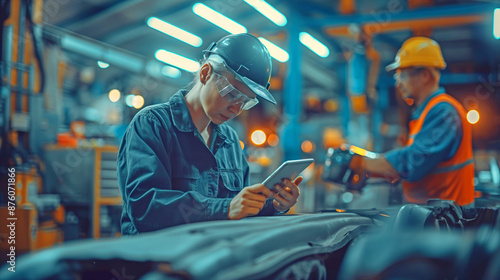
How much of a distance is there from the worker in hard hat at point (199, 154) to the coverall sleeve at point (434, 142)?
1023mm

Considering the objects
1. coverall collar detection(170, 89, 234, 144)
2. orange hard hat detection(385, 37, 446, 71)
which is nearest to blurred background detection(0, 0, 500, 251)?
orange hard hat detection(385, 37, 446, 71)

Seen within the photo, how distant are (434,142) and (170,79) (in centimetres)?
967

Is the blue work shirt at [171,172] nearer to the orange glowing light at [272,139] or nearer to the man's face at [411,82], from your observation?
the man's face at [411,82]

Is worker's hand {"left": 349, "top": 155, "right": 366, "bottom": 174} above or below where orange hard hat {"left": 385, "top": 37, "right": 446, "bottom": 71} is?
below

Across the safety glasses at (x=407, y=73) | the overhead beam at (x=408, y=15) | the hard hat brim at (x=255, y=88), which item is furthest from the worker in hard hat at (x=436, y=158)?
the overhead beam at (x=408, y=15)

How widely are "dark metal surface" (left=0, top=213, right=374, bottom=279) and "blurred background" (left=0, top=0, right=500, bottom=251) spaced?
2.74 meters

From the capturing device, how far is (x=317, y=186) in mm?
9156

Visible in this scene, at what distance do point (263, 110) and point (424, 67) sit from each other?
15.9 m

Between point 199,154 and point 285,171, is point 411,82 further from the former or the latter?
point 199,154

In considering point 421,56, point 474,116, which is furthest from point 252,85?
point 474,116

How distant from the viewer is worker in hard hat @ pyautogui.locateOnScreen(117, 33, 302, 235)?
1.54 meters

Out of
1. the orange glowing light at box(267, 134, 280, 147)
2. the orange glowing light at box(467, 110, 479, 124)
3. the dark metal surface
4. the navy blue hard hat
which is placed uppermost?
the orange glowing light at box(267, 134, 280, 147)

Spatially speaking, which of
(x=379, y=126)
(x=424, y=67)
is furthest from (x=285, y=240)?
(x=379, y=126)

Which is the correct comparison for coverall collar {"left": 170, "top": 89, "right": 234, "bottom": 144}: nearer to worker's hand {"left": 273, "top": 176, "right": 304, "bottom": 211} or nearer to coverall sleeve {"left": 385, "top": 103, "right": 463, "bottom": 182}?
worker's hand {"left": 273, "top": 176, "right": 304, "bottom": 211}
